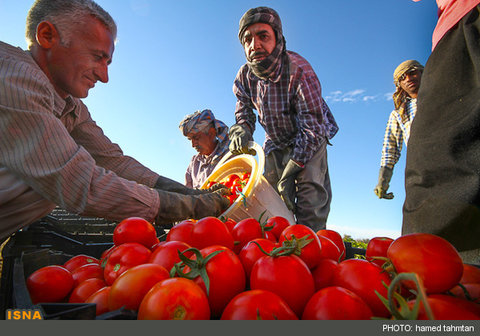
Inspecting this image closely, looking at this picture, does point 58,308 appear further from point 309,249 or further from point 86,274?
point 309,249

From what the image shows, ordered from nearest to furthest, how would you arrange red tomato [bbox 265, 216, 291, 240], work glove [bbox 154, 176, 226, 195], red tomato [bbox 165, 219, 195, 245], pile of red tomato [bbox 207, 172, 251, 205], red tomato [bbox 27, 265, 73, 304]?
red tomato [bbox 27, 265, 73, 304] < red tomato [bbox 165, 219, 195, 245] < red tomato [bbox 265, 216, 291, 240] < work glove [bbox 154, 176, 226, 195] < pile of red tomato [bbox 207, 172, 251, 205]

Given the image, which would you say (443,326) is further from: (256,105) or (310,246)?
(256,105)

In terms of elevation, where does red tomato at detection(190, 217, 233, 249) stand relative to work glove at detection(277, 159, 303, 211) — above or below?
below

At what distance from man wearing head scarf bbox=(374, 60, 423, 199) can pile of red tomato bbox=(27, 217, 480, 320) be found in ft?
13.3

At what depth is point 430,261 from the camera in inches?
29.6

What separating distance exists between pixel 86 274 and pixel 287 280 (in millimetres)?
854

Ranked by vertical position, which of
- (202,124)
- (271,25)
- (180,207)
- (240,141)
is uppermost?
(271,25)

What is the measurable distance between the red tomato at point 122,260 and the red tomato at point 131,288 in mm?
209

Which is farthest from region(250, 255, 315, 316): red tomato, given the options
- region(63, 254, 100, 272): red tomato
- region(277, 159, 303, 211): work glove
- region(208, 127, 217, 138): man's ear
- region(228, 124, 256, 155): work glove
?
region(208, 127, 217, 138): man's ear

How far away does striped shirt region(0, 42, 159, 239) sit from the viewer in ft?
4.81

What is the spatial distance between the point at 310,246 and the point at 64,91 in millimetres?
1962

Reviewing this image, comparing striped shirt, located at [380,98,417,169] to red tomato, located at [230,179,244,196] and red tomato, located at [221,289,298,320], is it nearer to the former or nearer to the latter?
red tomato, located at [230,179,244,196]

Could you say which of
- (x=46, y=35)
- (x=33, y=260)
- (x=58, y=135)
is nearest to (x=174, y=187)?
(x=58, y=135)

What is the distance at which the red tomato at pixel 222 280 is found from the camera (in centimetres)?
83
